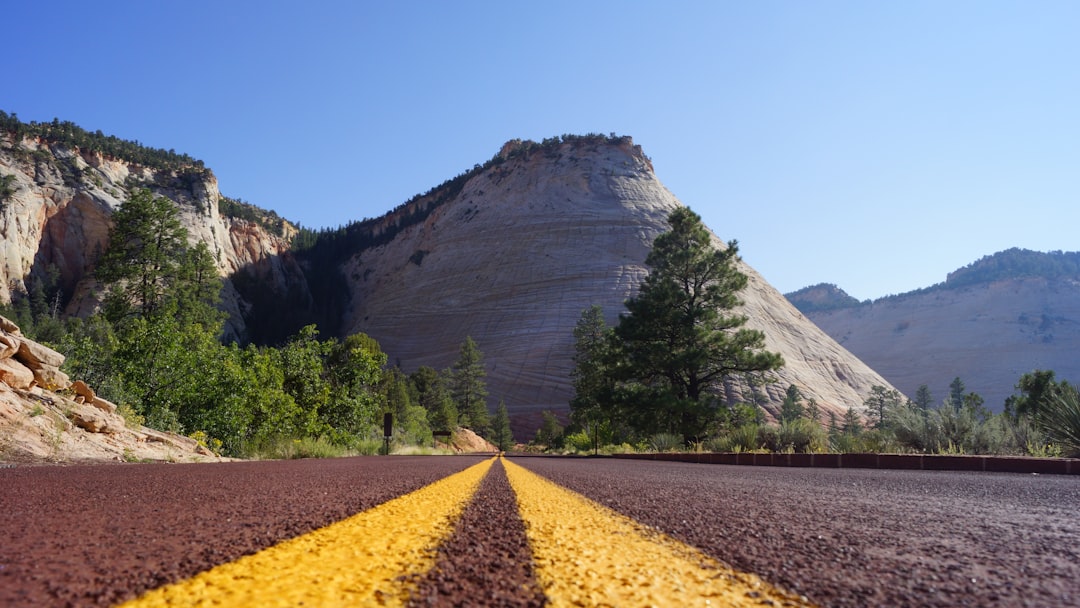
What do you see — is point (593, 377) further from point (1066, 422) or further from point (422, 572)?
point (422, 572)

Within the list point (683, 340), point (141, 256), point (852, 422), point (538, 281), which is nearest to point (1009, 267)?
point (852, 422)

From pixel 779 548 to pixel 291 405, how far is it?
46.4 ft

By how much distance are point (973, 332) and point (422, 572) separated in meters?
150

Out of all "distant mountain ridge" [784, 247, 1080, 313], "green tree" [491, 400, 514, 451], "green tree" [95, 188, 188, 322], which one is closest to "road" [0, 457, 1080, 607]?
"green tree" [95, 188, 188, 322]

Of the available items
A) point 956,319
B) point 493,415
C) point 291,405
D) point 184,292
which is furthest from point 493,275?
point 956,319

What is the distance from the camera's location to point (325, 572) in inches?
48.4

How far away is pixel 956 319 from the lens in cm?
12775

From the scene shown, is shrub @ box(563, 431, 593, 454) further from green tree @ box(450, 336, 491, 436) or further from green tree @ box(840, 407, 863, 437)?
green tree @ box(840, 407, 863, 437)

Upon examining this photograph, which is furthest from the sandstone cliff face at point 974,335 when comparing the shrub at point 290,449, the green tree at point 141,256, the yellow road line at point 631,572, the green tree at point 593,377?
the yellow road line at point 631,572

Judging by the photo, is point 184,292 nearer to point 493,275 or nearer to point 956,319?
point 493,275

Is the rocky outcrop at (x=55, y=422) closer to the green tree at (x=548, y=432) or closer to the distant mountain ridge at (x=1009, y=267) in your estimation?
the green tree at (x=548, y=432)

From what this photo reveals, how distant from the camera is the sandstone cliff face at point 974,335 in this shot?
10919 cm

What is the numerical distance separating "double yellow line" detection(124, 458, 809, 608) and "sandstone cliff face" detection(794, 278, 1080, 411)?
12164cm

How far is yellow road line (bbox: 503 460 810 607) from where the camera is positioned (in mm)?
1114
